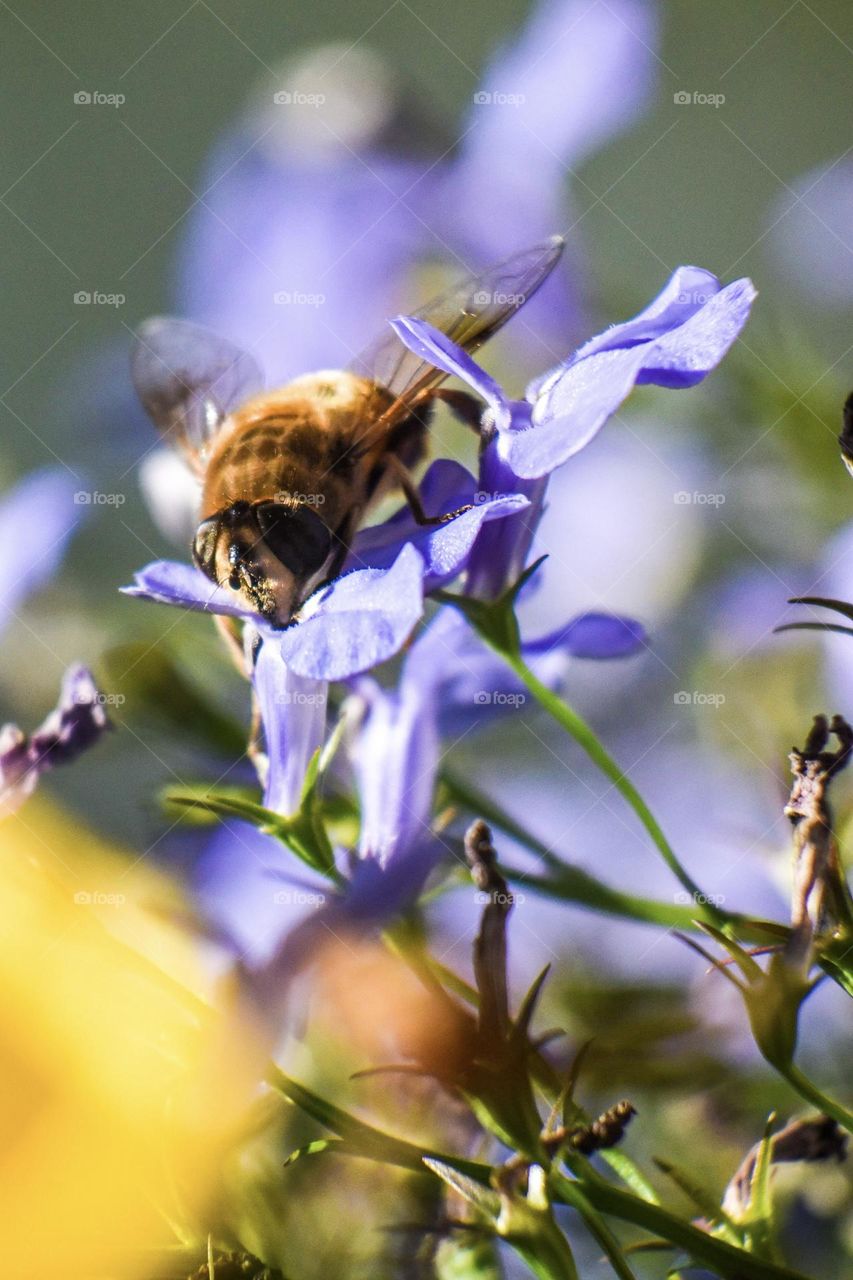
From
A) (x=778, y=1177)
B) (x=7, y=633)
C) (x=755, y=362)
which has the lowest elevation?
(x=778, y=1177)

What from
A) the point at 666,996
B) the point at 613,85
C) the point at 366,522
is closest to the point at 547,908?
the point at 666,996

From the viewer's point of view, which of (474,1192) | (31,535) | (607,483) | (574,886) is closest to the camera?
(474,1192)

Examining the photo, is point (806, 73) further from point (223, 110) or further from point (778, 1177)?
point (778, 1177)

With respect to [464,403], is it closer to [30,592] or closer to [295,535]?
[295,535]

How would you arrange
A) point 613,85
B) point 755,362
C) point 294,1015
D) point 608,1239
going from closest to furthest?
point 608,1239, point 294,1015, point 755,362, point 613,85

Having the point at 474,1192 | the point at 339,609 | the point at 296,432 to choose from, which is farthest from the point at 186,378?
the point at 474,1192

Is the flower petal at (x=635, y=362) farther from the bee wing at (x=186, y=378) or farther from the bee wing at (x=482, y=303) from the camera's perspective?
the bee wing at (x=186, y=378)
